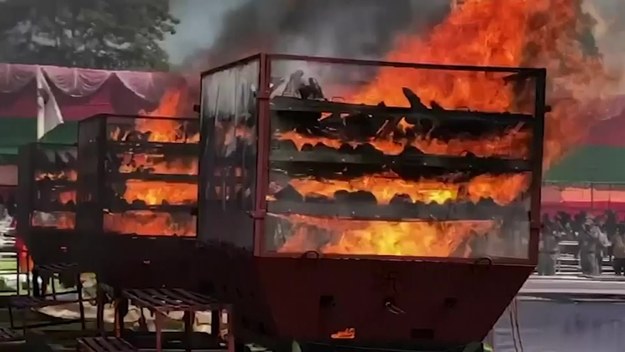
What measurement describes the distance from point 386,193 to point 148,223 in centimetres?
189

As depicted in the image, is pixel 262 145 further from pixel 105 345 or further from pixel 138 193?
pixel 138 193

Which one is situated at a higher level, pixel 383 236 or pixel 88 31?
pixel 88 31

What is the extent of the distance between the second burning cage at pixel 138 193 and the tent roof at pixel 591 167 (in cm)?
261

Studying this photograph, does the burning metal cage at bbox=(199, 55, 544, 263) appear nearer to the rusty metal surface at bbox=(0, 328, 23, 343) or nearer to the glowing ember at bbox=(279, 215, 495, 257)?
the glowing ember at bbox=(279, 215, 495, 257)

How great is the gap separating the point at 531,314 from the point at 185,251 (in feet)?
7.92

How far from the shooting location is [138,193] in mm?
5160

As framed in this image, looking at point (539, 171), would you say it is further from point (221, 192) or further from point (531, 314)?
point (531, 314)

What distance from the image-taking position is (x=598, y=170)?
21.0 feet

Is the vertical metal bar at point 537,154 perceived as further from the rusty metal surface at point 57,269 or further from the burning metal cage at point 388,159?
the rusty metal surface at point 57,269

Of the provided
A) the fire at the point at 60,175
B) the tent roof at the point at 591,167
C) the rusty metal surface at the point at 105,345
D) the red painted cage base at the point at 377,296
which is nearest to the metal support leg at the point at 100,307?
the rusty metal surface at the point at 105,345

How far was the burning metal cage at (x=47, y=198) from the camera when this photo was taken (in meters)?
5.58

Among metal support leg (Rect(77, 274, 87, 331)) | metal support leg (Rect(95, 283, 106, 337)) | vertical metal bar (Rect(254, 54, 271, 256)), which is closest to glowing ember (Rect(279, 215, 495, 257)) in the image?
vertical metal bar (Rect(254, 54, 271, 256))

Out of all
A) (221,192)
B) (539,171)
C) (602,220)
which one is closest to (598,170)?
(602,220)

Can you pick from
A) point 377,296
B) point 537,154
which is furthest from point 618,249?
point 377,296
